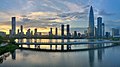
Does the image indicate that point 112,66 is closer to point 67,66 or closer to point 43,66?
point 67,66

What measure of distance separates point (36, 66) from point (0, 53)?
13.3 meters

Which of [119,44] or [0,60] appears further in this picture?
[119,44]

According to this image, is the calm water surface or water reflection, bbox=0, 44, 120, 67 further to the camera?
water reflection, bbox=0, 44, 120, 67

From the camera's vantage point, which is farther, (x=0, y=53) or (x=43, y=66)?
(x=0, y=53)

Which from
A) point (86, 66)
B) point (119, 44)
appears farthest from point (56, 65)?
point (119, 44)

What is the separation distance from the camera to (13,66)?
95.0ft

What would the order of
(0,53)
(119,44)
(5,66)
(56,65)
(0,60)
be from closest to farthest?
(5,66) < (56,65) < (0,60) < (0,53) < (119,44)

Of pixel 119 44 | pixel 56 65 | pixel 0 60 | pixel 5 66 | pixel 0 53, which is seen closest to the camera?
pixel 5 66

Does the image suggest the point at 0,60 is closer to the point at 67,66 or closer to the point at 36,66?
the point at 36,66

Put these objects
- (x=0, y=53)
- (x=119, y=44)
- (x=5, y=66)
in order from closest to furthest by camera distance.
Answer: (x=5, y=66), (x=0, y=53), (x=119, y=44)

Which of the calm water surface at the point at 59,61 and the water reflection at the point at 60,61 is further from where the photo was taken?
the water reflection at the point at 60,61

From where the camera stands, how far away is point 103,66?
29.7m

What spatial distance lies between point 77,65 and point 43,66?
482 centimetres

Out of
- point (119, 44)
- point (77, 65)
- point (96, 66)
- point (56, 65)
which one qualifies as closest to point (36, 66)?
point (56, 65)
